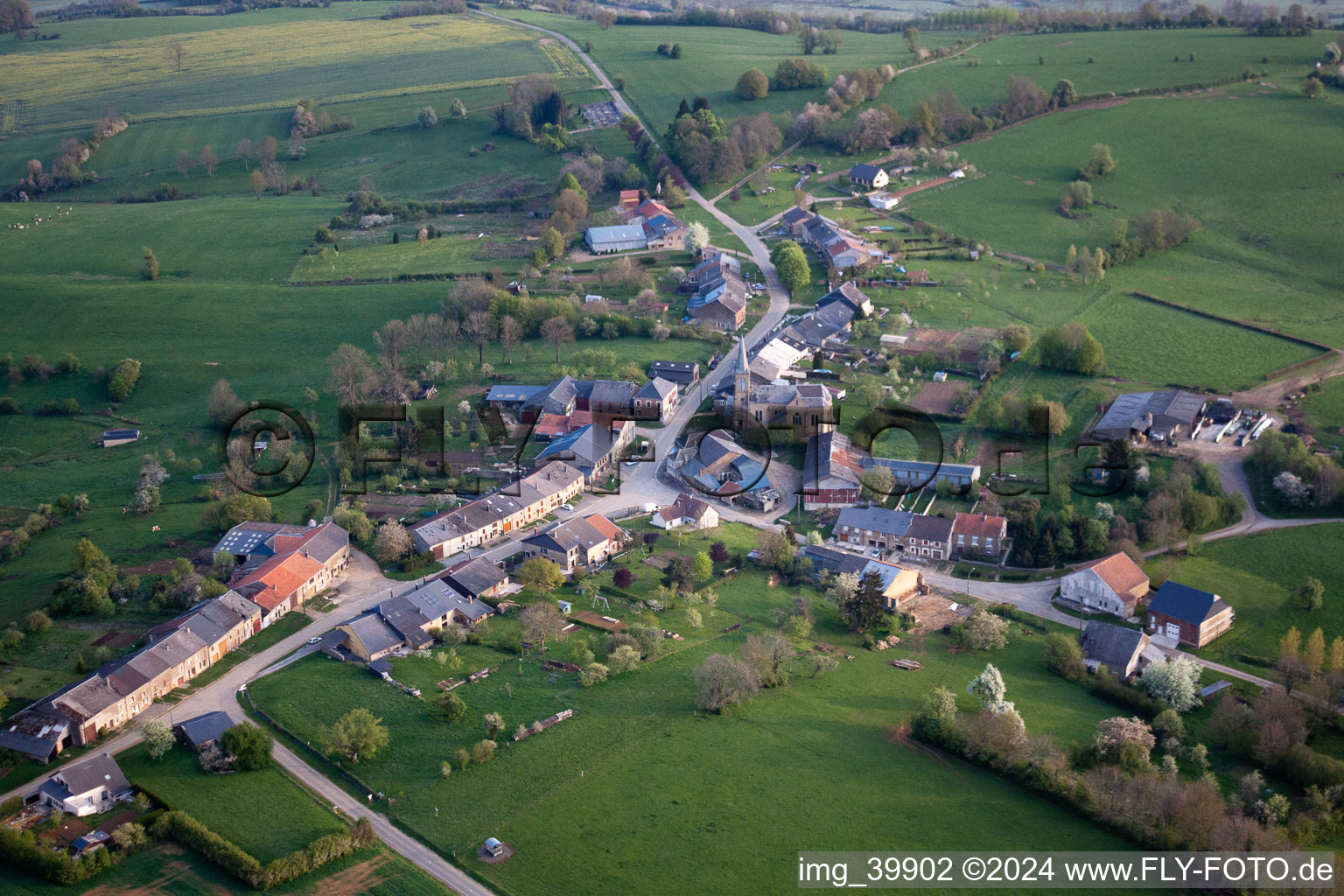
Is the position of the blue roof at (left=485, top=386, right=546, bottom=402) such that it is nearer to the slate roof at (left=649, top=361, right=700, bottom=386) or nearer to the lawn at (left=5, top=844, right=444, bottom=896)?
the slate roof at (left=649, top=361, right=700, bottom=386)

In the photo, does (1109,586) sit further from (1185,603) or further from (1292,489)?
(1292,489)

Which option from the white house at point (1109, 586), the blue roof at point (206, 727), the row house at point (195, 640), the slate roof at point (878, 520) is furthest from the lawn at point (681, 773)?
the slate roof at point (878, 520)

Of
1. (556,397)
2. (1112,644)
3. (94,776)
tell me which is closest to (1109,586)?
(1112,644)

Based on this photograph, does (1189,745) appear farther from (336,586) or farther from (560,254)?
(560,254)

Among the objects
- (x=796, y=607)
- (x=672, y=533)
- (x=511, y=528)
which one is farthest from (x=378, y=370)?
(x=796, y=607)

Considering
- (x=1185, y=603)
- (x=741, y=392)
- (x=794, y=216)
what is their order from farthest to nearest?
1. (x=794, y=216)
2. (x=741, y=392)
3. (x=1185, y=603)

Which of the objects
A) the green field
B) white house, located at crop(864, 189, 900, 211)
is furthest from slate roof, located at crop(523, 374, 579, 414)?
white house, located at crop(864, 189, 900, 211)
